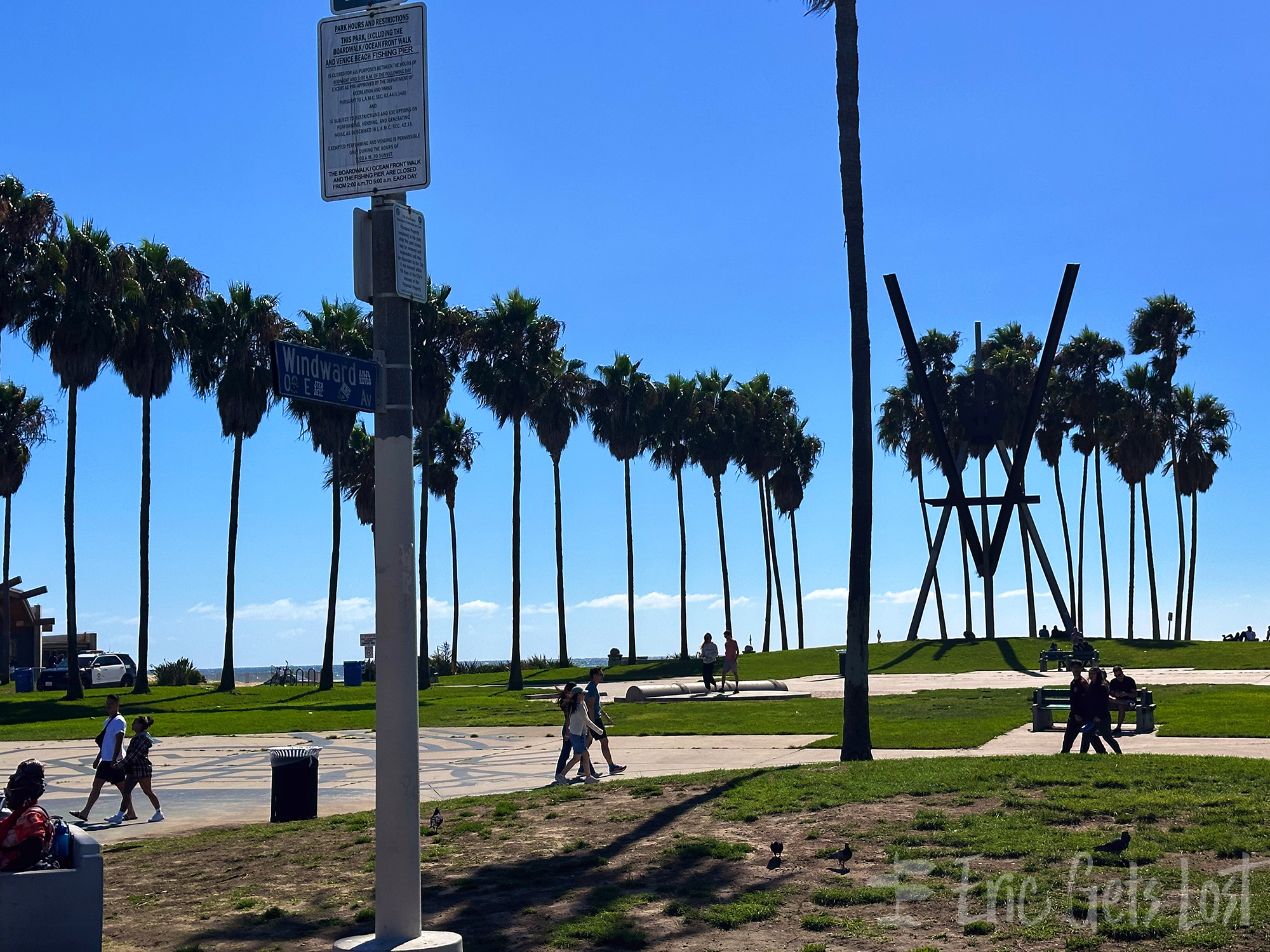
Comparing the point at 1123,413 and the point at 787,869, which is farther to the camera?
the point at 1123,413

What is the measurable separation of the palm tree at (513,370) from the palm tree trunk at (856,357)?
1360 inches

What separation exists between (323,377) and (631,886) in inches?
206

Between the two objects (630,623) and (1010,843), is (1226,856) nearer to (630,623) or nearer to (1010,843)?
(1010,843)

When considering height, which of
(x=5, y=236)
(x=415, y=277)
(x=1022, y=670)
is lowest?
(x=1022, y=670)

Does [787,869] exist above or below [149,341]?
below

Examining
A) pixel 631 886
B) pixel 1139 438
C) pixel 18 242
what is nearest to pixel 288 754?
pixel 631 886

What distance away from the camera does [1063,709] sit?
78.7ft

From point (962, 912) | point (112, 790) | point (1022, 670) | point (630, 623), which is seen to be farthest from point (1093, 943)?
point (630, 623)

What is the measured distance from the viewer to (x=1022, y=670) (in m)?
45.9

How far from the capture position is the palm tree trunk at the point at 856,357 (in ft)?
59.2

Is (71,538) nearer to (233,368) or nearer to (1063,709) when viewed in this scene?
(233,368)

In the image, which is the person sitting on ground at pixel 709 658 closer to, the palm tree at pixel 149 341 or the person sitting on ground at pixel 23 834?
the palm tree at pixel 149 341

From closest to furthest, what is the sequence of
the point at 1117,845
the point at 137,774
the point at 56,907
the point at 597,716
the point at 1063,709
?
the point at 56,907
the point at 1117,845
the point at 137,774
the point at 597,716
the point at 1063,709

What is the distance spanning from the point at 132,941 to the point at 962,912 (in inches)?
233
